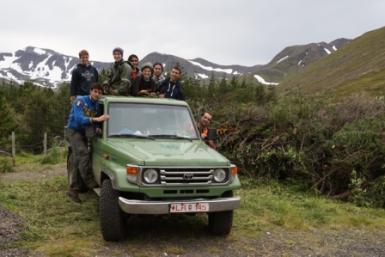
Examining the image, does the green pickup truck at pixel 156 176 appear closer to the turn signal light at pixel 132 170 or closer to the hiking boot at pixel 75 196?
the turn signal light at pixel 132 170

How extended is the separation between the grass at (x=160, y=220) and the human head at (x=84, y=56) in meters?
2.60

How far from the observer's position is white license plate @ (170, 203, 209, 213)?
6.57 meters

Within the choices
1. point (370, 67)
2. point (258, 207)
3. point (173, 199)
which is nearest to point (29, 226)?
point (173, 199)

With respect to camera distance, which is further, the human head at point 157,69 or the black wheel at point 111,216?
the human head at point 157,69

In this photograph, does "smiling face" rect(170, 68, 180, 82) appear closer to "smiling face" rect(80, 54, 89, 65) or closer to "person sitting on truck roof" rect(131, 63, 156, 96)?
"person sitting on truck roof" rect(131, 63, 156, 96)

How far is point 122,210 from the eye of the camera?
6.73 m

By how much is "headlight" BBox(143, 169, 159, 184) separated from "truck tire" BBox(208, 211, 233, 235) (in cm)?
125

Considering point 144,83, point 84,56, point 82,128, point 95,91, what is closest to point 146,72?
point 144,83

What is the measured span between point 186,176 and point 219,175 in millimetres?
532

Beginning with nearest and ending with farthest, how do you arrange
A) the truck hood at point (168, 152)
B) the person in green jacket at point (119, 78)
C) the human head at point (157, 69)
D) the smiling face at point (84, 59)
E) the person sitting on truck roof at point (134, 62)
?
the truck hood at point (168, 152), the person in green jacket at point (119, 78), the smiling face at point (84, 59), the person sitting on truck roof at point (134, 62), the human head at point (157, 69)

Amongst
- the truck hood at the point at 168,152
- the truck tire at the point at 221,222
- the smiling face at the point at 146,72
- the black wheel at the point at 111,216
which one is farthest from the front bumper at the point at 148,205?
the smiling face at the point at 146,72

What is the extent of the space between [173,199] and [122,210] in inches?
27.2

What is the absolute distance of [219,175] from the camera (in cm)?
701

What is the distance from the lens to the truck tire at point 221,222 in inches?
289
